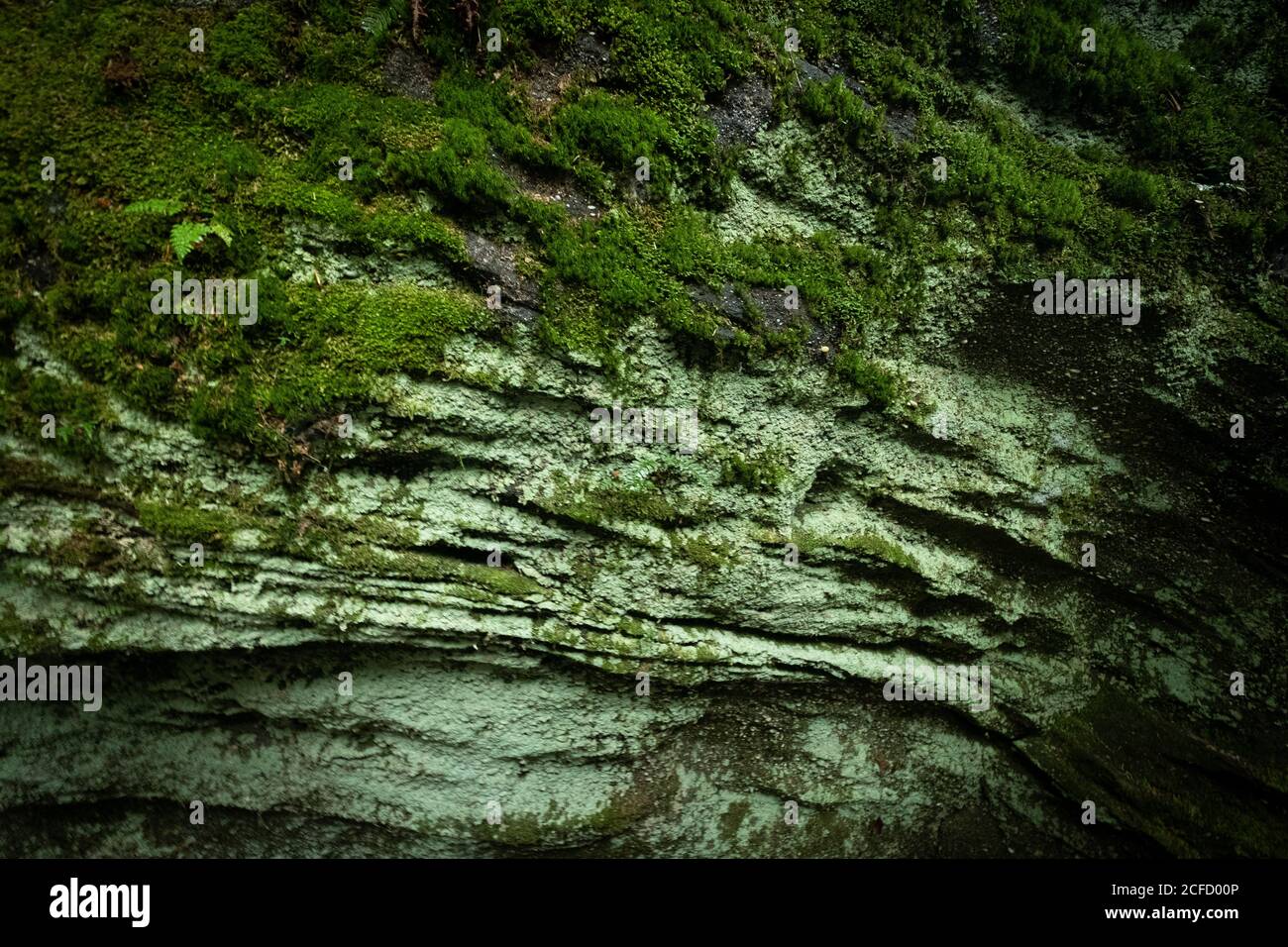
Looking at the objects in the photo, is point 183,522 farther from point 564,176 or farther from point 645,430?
point 564,176

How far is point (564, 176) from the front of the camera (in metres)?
4.76

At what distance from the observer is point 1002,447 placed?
18.6 feet

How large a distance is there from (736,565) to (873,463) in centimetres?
147

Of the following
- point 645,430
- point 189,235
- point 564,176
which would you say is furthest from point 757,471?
point 189,235

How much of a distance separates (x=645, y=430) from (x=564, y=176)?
1.92 metres

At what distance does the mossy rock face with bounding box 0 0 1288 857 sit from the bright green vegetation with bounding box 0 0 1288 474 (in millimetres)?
33

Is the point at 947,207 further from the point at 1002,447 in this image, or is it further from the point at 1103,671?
the point at 1103,671

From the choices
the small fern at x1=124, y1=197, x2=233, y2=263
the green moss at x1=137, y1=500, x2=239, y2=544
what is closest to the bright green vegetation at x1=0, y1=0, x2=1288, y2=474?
the small fern at x1=124, y1=197, x2=233, y2=263

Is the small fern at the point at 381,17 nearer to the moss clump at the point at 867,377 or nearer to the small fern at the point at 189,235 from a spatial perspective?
the small fern at the point at 189,235

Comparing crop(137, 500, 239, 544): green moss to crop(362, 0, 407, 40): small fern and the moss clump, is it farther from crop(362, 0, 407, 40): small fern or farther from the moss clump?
the moss clump

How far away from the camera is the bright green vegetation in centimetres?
405

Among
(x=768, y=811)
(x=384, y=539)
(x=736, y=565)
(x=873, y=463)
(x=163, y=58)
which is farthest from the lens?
(x=768, y=811)

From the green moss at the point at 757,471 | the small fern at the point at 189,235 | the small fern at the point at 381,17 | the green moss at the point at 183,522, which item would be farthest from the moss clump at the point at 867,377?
the green moss at the point at 183,522

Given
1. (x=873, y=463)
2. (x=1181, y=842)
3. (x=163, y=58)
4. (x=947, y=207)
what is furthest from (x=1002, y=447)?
(x=163, y=58)
